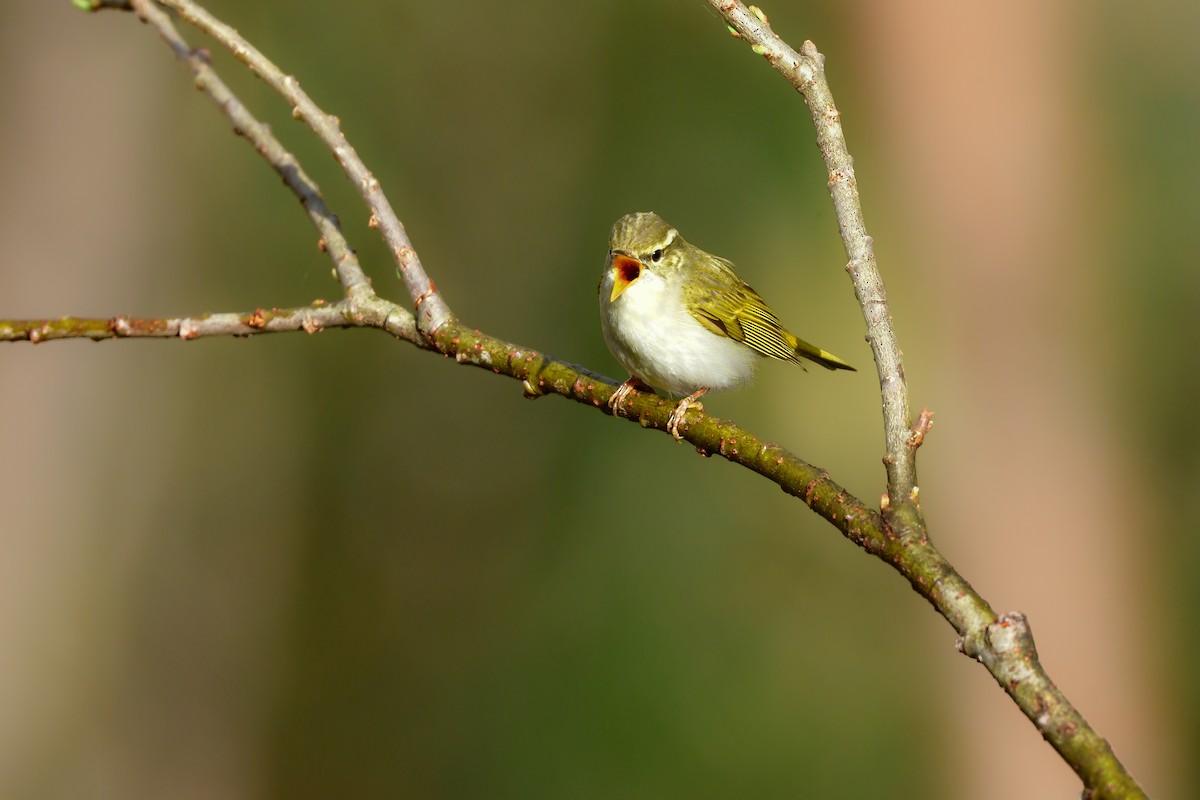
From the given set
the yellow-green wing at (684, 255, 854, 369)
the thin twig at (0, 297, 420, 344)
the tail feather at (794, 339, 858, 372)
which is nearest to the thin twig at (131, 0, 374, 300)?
the thin twig at (0, 297, 420, 344)

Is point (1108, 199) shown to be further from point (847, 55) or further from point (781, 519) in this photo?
point (781, 519)

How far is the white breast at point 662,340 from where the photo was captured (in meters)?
3.76

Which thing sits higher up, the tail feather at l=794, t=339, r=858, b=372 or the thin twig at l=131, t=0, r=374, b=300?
the tail feather at l=794, t=339, r=858, b=372

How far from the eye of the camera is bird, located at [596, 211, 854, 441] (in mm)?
3795

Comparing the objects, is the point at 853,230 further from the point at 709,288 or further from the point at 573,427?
the point at 573,427

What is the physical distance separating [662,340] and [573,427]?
8857 mm

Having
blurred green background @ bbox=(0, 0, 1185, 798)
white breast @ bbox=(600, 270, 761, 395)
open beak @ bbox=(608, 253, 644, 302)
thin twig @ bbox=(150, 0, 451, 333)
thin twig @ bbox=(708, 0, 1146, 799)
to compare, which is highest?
blurred green background @ bbox=(0, 0, 1185, 798)

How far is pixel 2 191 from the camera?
7.29 metres

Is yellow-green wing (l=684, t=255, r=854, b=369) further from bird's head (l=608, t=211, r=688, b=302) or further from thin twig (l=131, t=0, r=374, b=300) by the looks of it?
thin twig (l=131, t=0, r=374, b=300)

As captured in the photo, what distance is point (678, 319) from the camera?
155 inches

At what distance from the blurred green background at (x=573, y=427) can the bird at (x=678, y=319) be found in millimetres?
4012

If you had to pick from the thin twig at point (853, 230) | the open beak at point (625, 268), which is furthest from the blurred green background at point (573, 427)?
the thin twig at point (853, 230)

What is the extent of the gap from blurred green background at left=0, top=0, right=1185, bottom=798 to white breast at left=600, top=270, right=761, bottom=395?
4460 millimetres

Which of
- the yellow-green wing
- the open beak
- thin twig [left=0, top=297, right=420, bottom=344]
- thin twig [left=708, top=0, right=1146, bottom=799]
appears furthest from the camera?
the yellow-green wing
